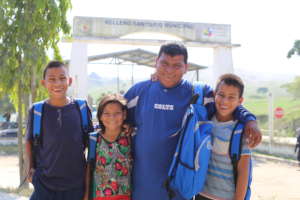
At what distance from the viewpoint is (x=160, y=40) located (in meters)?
14.9

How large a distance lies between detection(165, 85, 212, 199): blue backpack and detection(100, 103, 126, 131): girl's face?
60 cm

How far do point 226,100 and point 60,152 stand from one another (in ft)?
4.65

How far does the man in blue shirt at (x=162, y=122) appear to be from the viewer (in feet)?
8.97

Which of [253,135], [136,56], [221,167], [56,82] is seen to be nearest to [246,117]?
[253,135]

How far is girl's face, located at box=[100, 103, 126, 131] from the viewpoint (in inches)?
119

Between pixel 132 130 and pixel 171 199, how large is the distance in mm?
634

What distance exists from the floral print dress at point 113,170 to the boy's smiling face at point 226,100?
0.79 meters

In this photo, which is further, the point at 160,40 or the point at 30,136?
the point at 160,40

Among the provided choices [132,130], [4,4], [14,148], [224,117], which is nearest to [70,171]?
[132,130]

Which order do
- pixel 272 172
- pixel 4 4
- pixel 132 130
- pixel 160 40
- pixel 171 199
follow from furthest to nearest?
pixel 160 40
pixel 272 172
pixel 4 4
pixel 132 130
pixel 171 199

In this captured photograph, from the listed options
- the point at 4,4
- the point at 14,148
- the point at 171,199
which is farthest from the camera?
the point at 14,148

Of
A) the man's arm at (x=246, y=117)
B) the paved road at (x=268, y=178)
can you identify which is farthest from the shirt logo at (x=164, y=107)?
the paved road at (x=268, y=178)

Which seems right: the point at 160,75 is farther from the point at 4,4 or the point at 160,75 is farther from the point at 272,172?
the point at 272,172

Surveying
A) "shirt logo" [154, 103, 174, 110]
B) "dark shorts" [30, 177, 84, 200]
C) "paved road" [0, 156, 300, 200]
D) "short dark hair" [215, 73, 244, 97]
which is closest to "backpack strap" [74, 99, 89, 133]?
"dark shorts" [30, 177, 84, 200]
